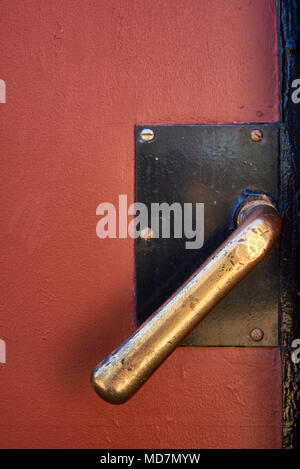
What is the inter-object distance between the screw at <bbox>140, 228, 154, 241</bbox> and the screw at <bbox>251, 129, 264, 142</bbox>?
15 centimetres

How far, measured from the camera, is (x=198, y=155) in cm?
37

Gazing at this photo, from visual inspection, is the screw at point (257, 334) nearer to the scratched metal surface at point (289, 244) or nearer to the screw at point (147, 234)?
the scratched metal surface at point (289, 244)

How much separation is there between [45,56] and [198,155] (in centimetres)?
20

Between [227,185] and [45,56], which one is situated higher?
[45,56]

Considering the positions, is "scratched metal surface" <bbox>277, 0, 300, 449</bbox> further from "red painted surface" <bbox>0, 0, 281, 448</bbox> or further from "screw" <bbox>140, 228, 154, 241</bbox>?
"screw" <bbox>140, 228, 154, 241</bbox>

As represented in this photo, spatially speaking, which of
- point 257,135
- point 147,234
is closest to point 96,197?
point 147,234

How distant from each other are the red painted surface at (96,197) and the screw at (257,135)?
0.06ft

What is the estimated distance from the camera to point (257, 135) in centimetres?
36

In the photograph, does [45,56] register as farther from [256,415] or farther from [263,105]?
[256,415]

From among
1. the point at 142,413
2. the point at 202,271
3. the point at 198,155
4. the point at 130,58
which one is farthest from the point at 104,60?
the point at 142,413

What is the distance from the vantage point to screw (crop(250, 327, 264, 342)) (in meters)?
0.37

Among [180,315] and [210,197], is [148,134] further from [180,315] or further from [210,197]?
[180,315]

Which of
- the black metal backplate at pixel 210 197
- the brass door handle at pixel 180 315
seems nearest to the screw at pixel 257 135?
the black metal backplate at pixel 210 197
